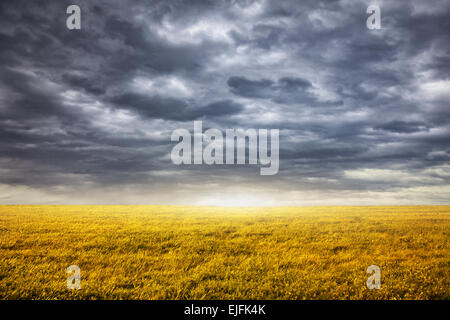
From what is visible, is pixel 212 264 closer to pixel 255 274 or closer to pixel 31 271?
pixel 255 274

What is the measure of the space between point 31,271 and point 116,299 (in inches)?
197

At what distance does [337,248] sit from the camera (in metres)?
17.0

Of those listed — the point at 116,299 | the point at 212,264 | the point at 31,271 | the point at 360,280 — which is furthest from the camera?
the point at 212,264

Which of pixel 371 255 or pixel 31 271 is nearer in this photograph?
pixel 31 271

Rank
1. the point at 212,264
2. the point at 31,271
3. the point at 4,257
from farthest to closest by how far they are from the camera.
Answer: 1. the point at 4,257
2. the point at 212,264
3. the point at 31,271

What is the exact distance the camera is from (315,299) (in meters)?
8.86
